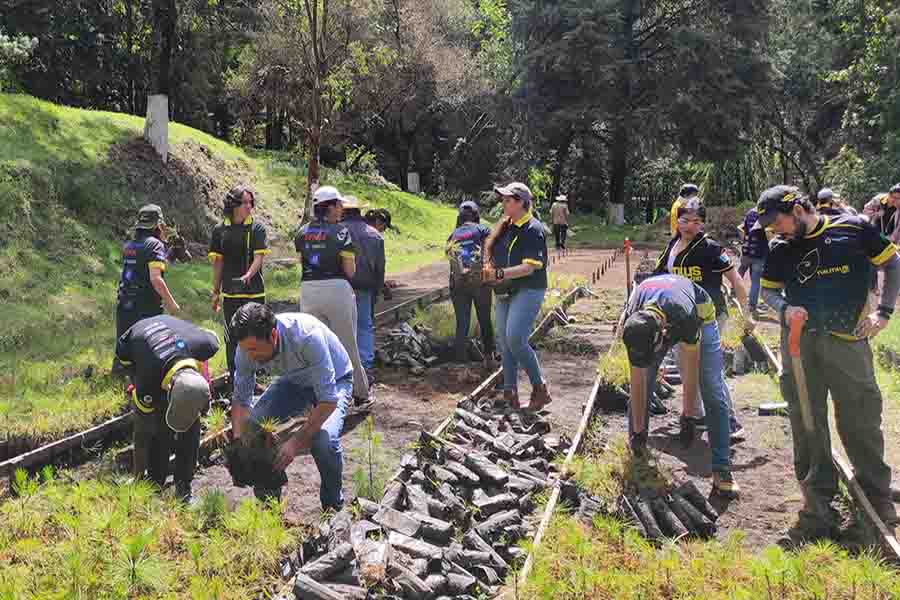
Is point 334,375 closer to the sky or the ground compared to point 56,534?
closer to the sky

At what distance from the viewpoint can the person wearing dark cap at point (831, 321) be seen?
4551 mm

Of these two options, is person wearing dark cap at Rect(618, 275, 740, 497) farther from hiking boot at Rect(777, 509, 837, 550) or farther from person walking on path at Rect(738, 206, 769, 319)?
person walking on path at Rect(738, 206, 769, 319)

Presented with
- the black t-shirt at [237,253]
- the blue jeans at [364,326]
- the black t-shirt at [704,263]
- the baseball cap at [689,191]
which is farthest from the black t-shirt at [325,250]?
the baseball cap at [689,191]

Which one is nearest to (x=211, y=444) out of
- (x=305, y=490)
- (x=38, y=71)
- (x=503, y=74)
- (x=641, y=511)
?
(x=305, y=490)

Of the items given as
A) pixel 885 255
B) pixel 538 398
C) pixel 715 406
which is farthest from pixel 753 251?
pixel 885 255

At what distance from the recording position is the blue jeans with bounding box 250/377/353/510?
182 inches

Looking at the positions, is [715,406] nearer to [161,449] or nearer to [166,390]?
[166,390]

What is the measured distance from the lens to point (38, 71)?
1021 inches

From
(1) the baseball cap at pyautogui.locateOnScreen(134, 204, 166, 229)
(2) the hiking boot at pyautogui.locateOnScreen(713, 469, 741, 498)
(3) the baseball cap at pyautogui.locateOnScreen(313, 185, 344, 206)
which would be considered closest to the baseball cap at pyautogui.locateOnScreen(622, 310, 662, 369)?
(2) the hiking boot at pyautogui.locateOnScreen(713, 469, 741, 498)

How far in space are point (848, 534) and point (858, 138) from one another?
24.7m

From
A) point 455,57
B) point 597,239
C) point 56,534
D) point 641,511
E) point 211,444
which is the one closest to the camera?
point 56,534

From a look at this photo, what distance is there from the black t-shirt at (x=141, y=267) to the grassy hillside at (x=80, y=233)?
104 centimetres

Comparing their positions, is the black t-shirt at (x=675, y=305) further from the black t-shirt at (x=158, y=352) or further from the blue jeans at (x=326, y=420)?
the black t-shirt at (x=158, y=352)

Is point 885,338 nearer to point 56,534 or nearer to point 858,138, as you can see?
point 56,534
